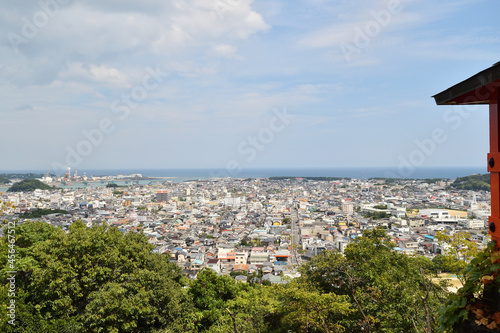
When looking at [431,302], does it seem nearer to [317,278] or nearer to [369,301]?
[369,301]

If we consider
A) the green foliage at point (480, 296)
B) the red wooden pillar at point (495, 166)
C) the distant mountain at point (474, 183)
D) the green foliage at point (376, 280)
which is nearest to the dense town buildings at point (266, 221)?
the distant mountain at point (474, 183)

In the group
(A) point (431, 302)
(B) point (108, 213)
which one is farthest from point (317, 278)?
(B) point (108, 213)

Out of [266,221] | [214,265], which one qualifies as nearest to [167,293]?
[214,265]

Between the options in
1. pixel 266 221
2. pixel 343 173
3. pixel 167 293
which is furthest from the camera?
pixel 343 173

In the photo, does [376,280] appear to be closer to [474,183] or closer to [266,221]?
[266,221]

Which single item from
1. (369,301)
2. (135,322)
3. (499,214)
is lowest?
(135,322)
